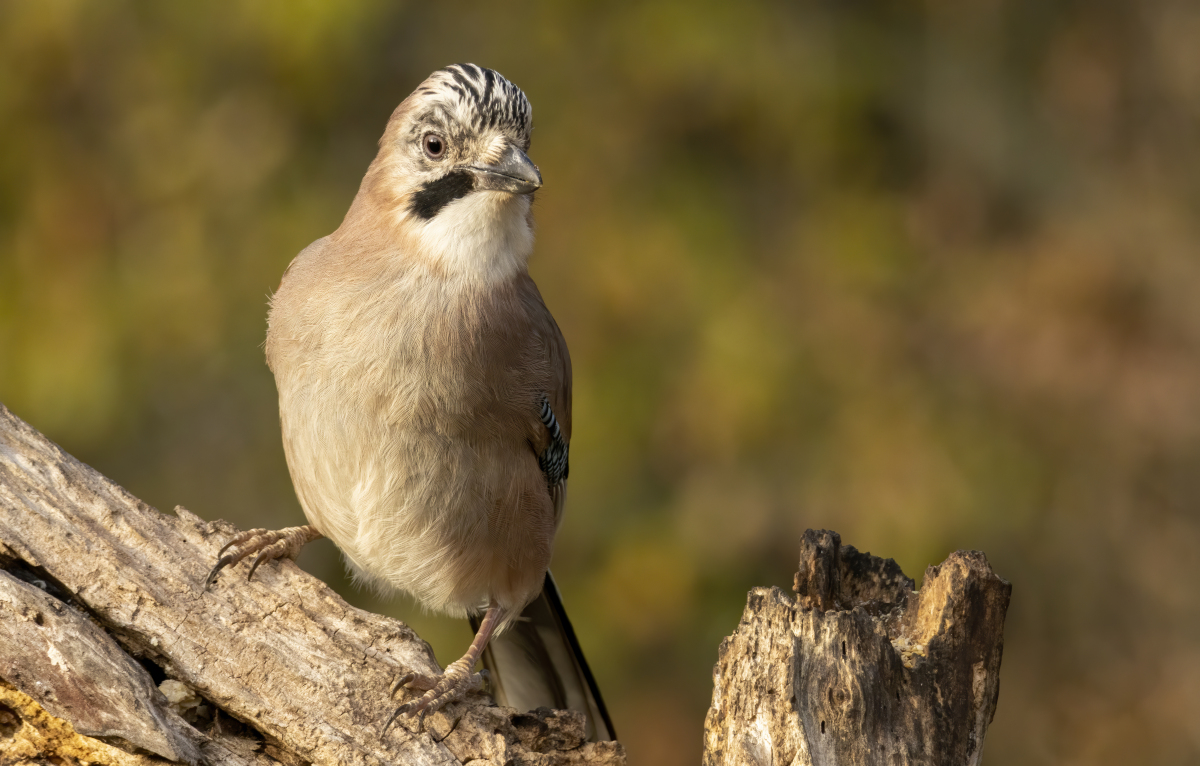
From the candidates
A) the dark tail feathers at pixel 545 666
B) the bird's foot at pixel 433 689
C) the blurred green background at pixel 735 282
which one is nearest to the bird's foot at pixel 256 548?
the bird's foot at pixel 433 689

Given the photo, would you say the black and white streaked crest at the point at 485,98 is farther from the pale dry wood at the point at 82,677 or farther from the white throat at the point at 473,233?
the pale dry wood at the point at 82,677

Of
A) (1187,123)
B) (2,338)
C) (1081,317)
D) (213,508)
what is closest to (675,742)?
(213,508)

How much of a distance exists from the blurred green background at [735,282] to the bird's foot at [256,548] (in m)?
2.72

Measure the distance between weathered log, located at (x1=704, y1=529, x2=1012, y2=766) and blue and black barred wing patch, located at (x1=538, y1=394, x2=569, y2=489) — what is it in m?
1.37

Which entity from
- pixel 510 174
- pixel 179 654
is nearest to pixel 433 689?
pixel 179 654

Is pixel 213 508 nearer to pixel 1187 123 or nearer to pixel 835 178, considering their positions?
pixel 835 178

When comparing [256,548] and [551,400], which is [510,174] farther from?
[256,548]

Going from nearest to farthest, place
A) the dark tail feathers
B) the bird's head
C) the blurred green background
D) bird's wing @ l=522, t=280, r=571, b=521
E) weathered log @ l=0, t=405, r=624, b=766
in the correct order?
weathered log @ l=0, t=405, r=624, b=766 → the bird's head → bird's wing @ l=522, t=280, r=571, b=521 → the dark tail feathers → the blurred green background

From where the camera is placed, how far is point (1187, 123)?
8.09 meters

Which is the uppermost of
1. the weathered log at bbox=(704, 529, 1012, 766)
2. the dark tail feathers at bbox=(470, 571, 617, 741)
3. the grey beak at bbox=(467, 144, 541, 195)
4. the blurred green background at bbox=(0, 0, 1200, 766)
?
Answer: the blurred green background at bbox=(0, 0, 1200, 766)

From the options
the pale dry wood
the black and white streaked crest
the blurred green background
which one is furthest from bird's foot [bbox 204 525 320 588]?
the blurred green background

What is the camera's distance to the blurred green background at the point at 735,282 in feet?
23.9

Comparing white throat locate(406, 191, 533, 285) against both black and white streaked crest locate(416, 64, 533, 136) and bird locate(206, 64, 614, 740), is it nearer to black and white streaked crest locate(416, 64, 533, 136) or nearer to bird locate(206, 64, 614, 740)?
bird locate(206, 64, 614, 740)

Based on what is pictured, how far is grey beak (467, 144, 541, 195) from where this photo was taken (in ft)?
13.8
